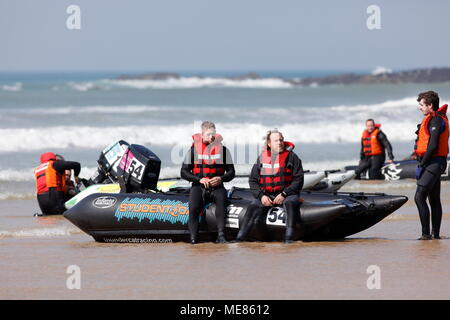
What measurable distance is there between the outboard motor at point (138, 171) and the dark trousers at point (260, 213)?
1911mm

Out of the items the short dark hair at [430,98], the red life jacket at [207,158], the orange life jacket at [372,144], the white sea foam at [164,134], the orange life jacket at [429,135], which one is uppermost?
the short dark hair at [430,98]

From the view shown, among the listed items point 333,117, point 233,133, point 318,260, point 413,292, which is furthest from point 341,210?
point 333,117

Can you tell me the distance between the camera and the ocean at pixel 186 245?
272 inches

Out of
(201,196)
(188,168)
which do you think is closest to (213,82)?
(188,168)

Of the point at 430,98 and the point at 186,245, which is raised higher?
the point at 430,98

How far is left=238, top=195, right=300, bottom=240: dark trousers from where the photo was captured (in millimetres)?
8719

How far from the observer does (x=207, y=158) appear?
29.7ft

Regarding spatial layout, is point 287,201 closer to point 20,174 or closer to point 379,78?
point 20,174

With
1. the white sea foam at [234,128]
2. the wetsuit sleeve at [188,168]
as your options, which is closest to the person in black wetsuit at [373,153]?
the wetsuit sleeve at [188,168]

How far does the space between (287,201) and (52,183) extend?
14.6 feet

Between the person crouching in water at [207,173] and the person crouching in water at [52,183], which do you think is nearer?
the person crouching in water at [207,173]

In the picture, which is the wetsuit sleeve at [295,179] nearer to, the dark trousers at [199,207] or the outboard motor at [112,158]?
the dark trousers at [199,207]

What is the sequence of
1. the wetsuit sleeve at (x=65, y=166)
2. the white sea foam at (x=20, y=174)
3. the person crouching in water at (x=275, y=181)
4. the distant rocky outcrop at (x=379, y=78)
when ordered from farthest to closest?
the distant rocky outcrop at (x=379, y=78) → the white sea foam at (x=20, y=174) → the wetsuit sleeve at (x=65, y=166) → the person crouching in water at (x=275, y=181)
